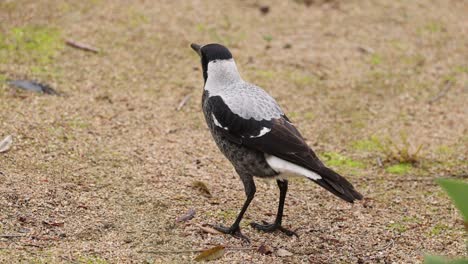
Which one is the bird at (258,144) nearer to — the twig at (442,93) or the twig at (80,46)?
the twig at (80,46)

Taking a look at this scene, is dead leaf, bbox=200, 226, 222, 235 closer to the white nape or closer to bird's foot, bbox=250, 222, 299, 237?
bird's foot, bbox=250, 222, 299, 237

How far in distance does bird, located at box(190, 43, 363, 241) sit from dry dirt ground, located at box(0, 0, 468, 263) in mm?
309

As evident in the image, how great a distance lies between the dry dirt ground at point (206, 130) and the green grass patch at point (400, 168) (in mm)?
14

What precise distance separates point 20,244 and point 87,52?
3.06 meters

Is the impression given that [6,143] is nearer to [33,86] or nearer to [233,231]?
[33,86]

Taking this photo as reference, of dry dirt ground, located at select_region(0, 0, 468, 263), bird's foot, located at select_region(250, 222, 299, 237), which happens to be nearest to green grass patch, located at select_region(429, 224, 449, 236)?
dry dirt ground, located at select_region(0, 0, 468, 263)

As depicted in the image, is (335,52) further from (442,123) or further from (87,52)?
(87,52)

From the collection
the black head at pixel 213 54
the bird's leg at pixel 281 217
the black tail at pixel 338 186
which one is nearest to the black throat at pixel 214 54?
the black head at pixel 213 54

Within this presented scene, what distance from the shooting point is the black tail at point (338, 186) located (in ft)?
12.3

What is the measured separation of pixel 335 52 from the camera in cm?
709

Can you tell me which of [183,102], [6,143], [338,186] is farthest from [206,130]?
[338,186]

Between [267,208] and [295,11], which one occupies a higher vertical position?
[295,11]

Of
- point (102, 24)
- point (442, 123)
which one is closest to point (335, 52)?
point (442, 123)

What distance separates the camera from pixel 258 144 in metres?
4.06
